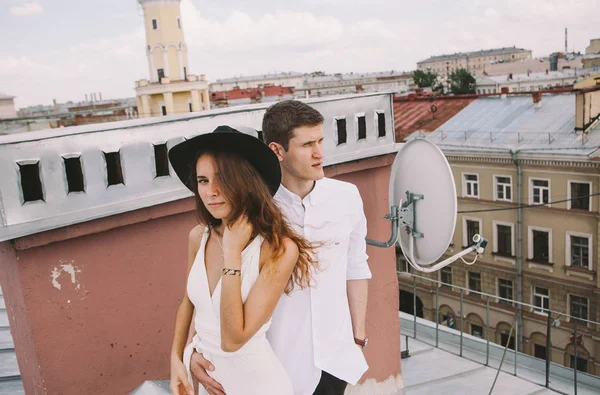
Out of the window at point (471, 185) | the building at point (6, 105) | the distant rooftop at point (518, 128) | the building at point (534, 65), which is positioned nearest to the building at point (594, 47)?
the building at point (534, 65)

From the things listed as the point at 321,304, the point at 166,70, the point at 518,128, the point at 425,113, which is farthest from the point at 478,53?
the point at 321,304

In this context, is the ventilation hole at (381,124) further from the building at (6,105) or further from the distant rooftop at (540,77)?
the distant rooftop at (540,77)

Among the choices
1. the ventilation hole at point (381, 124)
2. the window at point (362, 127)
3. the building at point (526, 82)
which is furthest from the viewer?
the building at point (526, 82)

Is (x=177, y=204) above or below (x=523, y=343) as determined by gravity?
above

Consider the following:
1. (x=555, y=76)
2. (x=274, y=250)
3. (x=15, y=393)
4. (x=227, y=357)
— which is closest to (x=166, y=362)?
(x=15, y=393)

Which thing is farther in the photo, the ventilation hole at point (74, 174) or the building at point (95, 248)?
the ventilation hole at point (74, 174)

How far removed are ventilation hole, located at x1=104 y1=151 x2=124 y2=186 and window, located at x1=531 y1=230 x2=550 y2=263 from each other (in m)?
17.3

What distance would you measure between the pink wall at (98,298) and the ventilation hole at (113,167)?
0.70 feet

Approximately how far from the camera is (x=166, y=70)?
115 ft

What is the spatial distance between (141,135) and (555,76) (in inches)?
2181

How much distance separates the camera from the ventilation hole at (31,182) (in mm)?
2900

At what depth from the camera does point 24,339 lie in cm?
305

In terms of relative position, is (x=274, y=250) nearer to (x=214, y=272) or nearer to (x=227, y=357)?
(x=214, y=272)

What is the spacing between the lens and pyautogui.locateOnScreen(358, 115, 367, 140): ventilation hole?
13.4 ft
